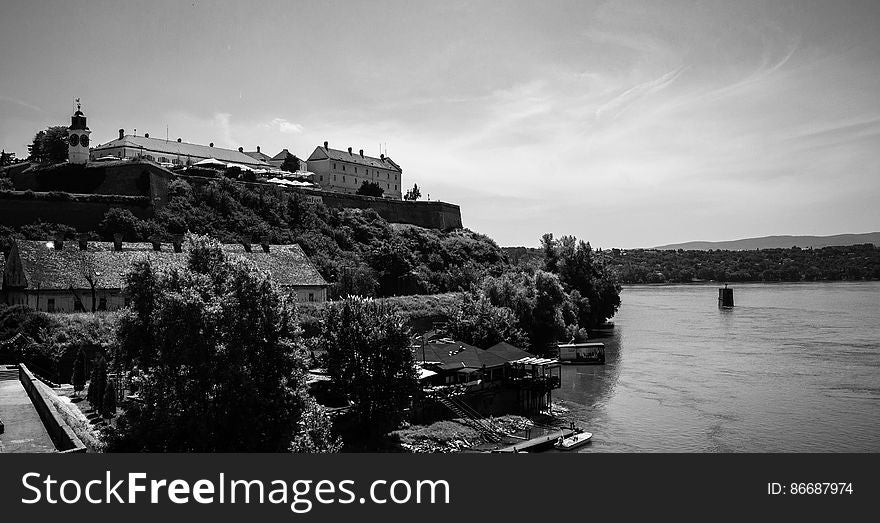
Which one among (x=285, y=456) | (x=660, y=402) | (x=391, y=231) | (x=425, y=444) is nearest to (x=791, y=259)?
(x=391, y=231)

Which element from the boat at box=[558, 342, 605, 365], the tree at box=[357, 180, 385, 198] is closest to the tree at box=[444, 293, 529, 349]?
the boat at box=[558, 342, 605, 365]

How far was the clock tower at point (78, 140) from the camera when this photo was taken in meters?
60.9

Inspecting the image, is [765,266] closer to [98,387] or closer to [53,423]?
[98,387]

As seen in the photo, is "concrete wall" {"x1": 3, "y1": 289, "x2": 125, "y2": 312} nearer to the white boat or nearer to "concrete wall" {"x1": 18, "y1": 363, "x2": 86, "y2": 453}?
"concrete wall" {"x1": 18, "y1": 363, "x2": 86, "y2": 453}

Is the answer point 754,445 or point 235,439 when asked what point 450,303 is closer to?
point 754,445

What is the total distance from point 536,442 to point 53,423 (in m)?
17.5

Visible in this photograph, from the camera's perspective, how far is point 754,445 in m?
28.6

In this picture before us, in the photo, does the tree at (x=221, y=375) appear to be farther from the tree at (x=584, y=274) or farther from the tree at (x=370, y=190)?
the tree at (x=370, y=190)

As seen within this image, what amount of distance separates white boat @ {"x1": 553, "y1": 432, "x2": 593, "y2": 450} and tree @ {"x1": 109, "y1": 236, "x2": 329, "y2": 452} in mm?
11194

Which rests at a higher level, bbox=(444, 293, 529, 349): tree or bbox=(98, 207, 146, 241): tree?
bbox=(98, 207, 146, 241): tree

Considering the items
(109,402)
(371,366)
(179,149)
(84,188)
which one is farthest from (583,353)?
(179,149)

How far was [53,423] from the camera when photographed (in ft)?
63.4

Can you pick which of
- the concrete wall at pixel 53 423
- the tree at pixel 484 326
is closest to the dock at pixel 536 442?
the tree at pixel 484 326

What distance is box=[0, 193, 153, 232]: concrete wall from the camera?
2092 inches
